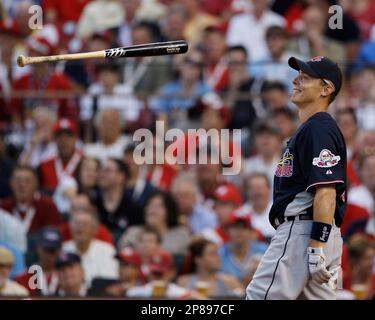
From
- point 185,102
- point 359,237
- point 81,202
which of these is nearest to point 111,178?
point 81,202

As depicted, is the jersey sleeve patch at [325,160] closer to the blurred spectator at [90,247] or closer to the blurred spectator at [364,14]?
the blurred spectator at [90,247]

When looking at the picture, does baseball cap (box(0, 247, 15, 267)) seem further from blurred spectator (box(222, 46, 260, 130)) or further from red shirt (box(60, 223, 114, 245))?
blurred spectator (box(222, 46, 260, 130))

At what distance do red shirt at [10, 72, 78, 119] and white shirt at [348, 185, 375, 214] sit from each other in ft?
10.4

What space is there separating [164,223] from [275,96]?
1984 mm

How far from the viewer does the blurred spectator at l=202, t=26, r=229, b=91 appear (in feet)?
38.8

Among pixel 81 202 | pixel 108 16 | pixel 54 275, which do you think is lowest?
pixel 54 275

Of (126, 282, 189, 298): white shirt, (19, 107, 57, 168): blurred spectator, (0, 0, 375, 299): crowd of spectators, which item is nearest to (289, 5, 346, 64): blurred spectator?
(0, 0, 375, 299): crowd of spectators

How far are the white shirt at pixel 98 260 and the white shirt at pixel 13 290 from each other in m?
0.79

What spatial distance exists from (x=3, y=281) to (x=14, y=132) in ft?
9.21

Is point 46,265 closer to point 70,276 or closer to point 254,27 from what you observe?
point 70,276

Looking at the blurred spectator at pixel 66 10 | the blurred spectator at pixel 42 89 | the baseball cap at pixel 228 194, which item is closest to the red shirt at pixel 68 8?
the blurred spectator at pixel 66 10

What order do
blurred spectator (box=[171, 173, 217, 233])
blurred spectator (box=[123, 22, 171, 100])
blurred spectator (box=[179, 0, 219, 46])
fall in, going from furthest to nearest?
blurred spectator (box=[179, 0, 219, 46]) < blurred spectator (box=[123, 22, 171, 100]) < blurred spectator (box=[171, 173, 217, 233])

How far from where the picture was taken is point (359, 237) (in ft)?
31.7

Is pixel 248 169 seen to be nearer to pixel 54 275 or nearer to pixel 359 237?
pixel 359 237
